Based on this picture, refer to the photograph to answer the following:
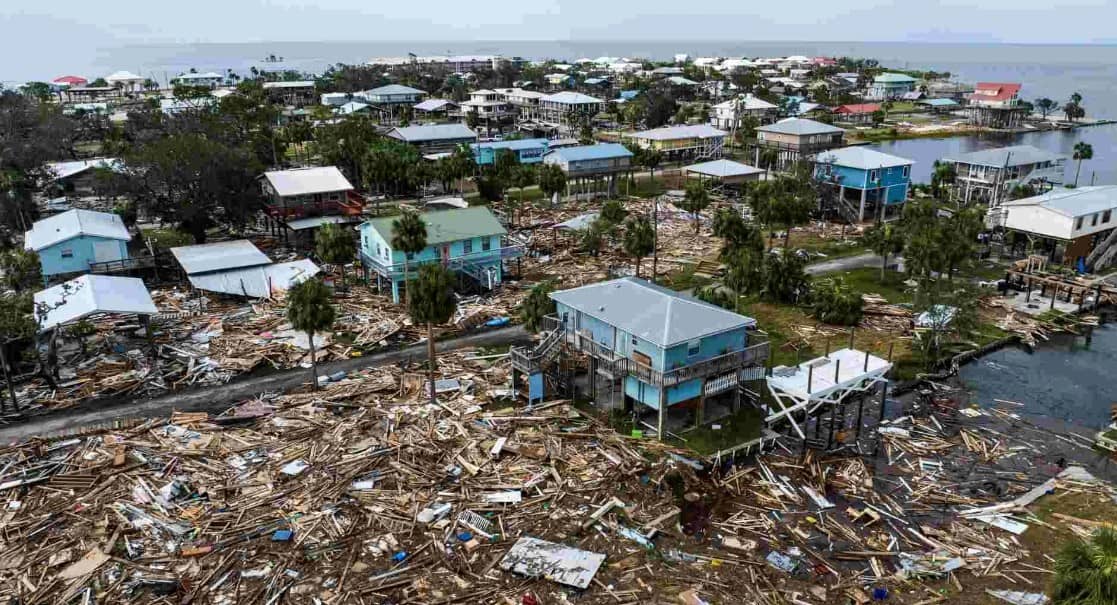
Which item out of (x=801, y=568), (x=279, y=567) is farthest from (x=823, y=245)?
(x=279, y=567)

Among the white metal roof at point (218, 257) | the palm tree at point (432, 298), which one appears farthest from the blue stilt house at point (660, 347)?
the white metal roof at point (218, 257)

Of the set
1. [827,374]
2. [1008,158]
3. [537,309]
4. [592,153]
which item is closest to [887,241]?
[827,374]

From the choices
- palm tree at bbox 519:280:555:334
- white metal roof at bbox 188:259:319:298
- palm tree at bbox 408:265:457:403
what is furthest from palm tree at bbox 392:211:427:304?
white metal roof at bbox 188:259:319:298

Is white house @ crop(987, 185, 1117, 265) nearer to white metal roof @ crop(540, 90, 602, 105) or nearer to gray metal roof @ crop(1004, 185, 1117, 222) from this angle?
gray metal roof @ crop(1004, 185, 1117, 222)

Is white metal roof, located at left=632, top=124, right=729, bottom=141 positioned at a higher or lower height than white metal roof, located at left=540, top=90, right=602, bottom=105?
lower

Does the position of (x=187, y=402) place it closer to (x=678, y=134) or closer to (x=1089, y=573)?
(x=1089, y=573)
